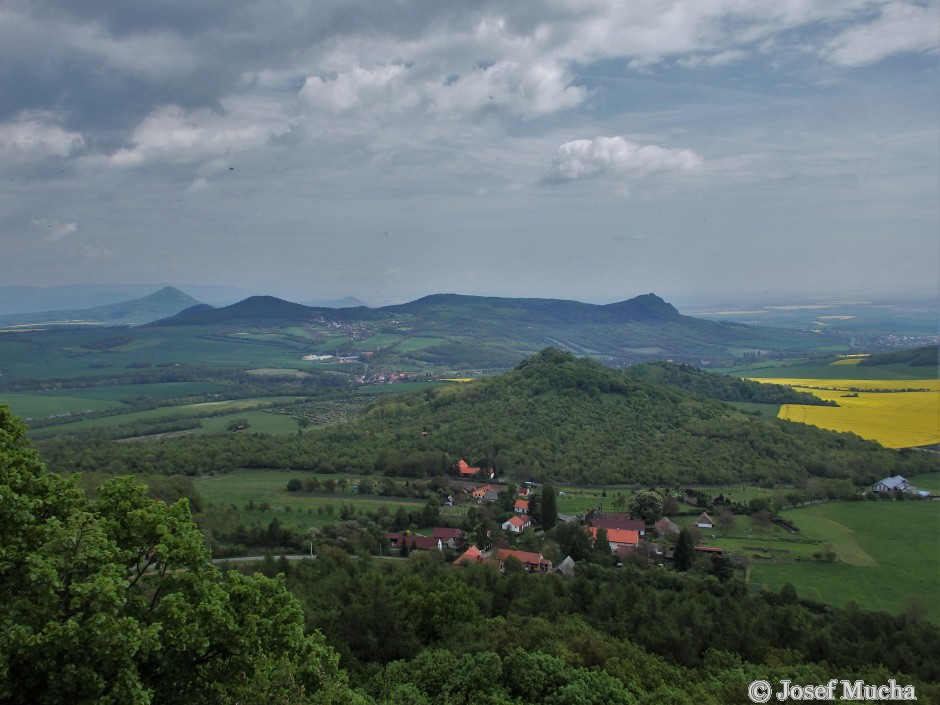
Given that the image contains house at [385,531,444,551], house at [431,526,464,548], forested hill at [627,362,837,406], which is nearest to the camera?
house at [385,531,444,551]

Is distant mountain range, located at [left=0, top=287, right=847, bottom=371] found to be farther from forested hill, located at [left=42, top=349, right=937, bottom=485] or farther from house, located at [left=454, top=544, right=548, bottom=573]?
house, located at [left=454, top=544, right=548, bottom=573]

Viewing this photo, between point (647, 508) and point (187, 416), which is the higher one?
point (187, 416)

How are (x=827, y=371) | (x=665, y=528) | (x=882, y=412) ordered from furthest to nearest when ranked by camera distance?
(x=827, y=371)
(x=882, y=412)
(x=665, y=528)

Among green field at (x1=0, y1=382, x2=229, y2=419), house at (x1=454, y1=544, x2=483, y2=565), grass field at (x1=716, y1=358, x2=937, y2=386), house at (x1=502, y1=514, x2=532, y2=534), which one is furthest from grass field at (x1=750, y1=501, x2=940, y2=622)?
green field at (x1=0, y1=382, x2=229, y2=419)

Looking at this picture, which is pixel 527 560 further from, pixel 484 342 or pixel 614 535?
pixel 484 342

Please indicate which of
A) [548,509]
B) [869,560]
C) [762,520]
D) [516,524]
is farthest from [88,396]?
[869,560]

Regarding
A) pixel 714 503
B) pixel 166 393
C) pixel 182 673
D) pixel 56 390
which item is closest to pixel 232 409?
pixel 166 393

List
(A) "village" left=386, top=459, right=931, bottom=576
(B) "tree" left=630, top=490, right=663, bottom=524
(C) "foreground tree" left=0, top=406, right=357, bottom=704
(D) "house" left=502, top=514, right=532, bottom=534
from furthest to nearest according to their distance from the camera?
(B) "tree" left=630, top=490, right=663, bottom=524, (D) "house" left=502, top=514, right=532, bottom=534, (A) "village" left=386, top=459, right=931, bottom=576, (C) "foreground tree" left=0, top=406, right=357, bottom=704
